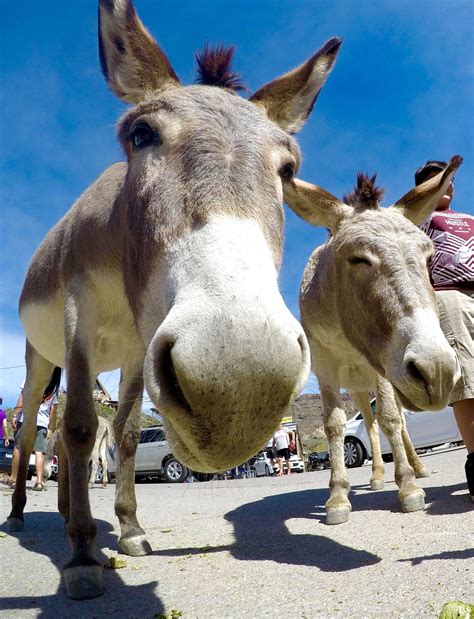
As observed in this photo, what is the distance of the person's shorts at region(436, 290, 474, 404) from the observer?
4117 mm

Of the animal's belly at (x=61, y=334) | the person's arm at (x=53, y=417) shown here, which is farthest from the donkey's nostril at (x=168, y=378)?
the person's arm at (x=53, y=417)

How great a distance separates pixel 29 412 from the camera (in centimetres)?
550

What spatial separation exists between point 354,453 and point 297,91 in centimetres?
1475

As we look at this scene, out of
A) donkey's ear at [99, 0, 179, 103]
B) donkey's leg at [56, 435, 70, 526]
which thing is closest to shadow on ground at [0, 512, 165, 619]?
donkey's leg at [56, 435, 70, 526]

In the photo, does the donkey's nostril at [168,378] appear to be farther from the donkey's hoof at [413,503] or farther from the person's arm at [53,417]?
the person's arm at [53,417]

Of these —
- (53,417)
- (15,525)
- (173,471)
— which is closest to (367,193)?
(15,525)

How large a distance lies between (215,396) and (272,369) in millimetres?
191

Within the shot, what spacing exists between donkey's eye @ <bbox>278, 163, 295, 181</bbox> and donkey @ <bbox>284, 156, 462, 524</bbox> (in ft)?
4.54

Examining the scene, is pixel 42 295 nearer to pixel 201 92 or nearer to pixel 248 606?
pixel 201 92

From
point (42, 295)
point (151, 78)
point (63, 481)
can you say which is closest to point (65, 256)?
point (42, 295)

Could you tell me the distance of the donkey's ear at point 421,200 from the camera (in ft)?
14.8

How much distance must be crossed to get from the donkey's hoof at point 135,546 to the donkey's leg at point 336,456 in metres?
1.53

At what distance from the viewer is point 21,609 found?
2.58 meters

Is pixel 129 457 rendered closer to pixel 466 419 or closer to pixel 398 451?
pixel 398 451
